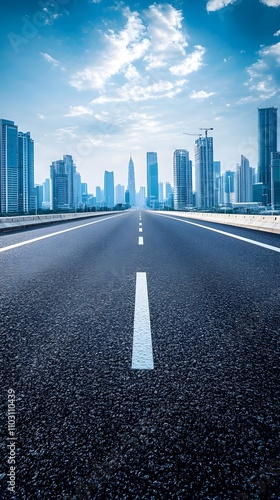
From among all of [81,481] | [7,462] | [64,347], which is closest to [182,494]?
[81,481]

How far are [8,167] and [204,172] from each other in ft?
336

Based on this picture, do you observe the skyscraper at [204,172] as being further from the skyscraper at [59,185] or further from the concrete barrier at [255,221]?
the concrete barrier at [255,221]

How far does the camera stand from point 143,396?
201 centimetres

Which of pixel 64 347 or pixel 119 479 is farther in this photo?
pixel 64 347

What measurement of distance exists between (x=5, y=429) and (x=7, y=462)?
0.25m

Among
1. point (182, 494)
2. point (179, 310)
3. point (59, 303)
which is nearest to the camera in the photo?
point (182, 494)

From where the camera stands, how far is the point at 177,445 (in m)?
1.58

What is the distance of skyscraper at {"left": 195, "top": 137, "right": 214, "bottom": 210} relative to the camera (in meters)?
137

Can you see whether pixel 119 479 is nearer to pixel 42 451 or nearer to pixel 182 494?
pixel 182 494
